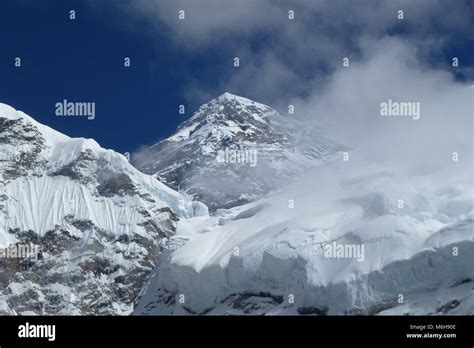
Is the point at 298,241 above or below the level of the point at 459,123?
below

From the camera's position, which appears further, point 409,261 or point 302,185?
point 302,185

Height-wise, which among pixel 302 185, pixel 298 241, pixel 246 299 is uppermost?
pixel 302 185

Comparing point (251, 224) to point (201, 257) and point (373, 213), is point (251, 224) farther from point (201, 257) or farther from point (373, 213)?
point (373, 213)
